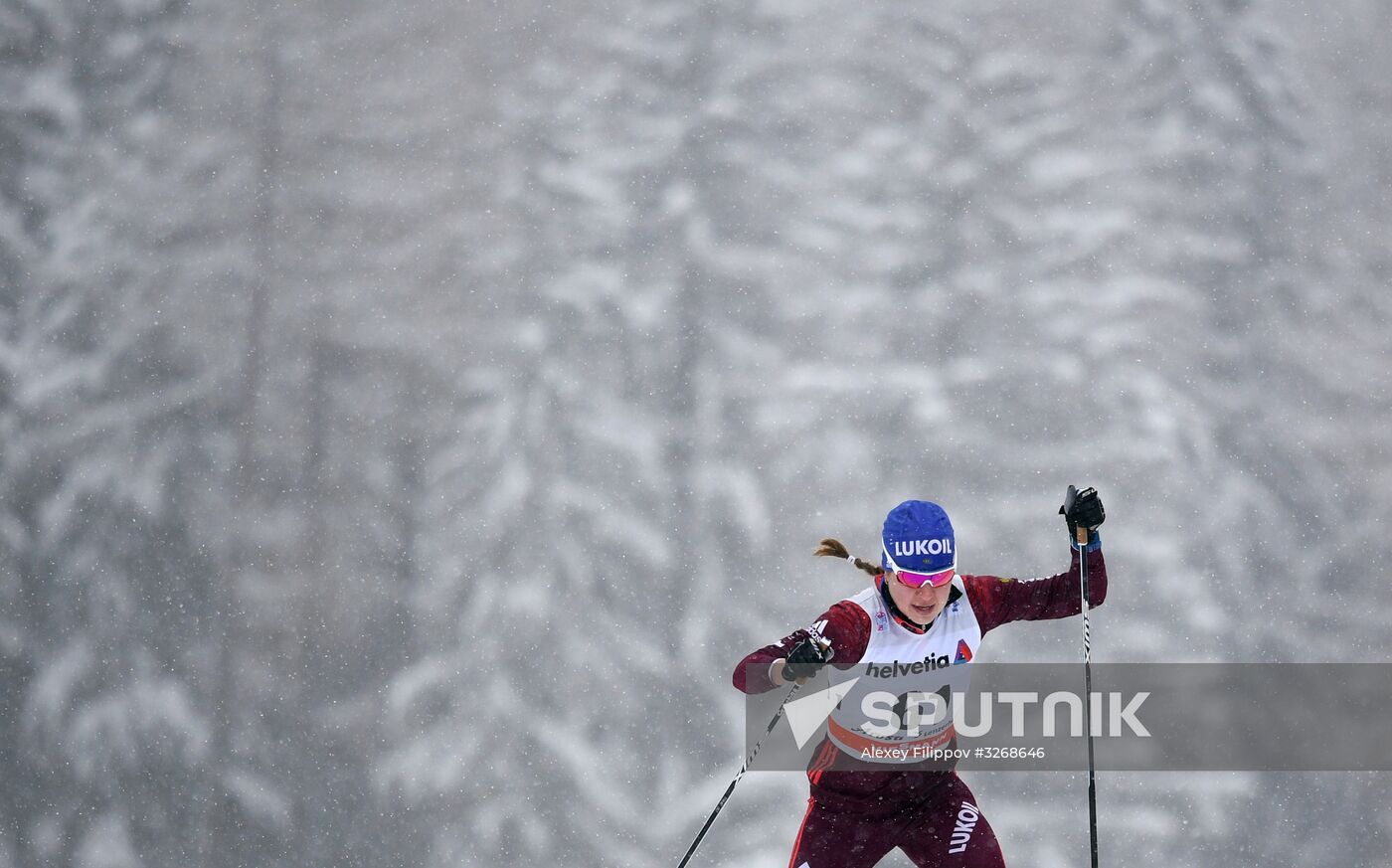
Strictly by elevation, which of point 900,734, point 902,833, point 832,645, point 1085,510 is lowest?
point 902,833

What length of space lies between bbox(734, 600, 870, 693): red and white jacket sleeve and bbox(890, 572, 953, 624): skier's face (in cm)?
8

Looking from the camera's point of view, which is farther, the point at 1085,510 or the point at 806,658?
the point at 1085,510

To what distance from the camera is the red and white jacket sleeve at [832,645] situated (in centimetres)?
235

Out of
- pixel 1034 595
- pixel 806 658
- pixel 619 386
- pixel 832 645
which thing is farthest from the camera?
pixel 619 386

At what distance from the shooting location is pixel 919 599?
246 cm

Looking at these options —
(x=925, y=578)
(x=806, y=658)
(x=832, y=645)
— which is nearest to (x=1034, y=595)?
(x=925, y=578)

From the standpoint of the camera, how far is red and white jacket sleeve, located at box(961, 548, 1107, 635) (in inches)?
100

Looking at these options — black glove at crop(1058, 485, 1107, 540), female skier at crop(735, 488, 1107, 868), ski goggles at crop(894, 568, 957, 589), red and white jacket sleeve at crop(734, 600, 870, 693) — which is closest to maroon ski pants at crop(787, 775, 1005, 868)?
female skier at crop(735, 488, 1107, 868)

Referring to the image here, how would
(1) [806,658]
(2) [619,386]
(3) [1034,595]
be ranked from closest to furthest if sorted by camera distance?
(1) [806,658]
(3) [1034,595]
(2) [619,386]

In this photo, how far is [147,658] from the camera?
4.11 m

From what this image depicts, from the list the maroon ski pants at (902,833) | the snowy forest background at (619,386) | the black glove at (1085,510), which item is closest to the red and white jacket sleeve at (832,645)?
the maroon ski pants at (902,833)

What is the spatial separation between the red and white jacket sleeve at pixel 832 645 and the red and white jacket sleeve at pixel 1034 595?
0.80ft

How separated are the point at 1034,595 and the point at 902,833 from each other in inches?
21.7

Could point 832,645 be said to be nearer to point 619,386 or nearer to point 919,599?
point 919,599
